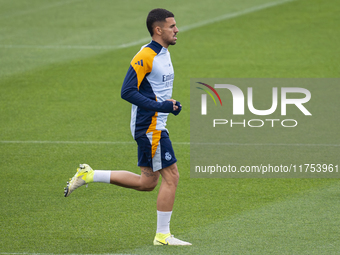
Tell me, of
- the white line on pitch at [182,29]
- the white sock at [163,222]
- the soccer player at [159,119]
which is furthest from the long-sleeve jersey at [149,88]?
the white line on pitch at [182,29]

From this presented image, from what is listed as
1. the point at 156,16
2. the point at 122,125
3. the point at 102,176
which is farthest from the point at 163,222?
the point at 122,125

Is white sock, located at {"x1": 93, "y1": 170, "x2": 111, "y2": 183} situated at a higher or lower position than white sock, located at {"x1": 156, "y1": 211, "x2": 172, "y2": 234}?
higher

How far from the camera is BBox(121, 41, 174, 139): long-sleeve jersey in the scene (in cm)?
531

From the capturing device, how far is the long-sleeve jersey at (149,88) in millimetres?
5312

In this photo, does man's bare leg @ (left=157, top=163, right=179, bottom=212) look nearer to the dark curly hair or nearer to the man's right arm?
the man's right arm

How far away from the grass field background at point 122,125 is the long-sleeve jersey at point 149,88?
1.11 meters

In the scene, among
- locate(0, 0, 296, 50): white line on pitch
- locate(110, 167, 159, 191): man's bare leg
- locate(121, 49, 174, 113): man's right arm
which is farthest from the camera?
locate(0, 0, 296, 50): white line on pitch

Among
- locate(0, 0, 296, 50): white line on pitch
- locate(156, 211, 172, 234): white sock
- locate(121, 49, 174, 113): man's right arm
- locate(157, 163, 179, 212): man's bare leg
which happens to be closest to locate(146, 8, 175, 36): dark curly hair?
locate(121, 49, 174, 113): man's right arm

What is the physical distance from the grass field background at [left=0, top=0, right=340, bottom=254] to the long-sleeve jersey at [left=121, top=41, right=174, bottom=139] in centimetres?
111

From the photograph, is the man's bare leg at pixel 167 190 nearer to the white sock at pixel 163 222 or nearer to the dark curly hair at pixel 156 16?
the white sock at pixel 163 222

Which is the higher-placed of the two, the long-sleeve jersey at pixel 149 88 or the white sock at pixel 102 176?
the long-sleeve jersey at pixel 149 88

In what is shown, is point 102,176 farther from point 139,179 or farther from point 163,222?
point 163,222

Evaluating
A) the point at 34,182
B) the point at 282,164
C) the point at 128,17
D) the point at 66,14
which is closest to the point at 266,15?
the point at 128,17

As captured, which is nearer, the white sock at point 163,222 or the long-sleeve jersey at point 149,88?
the long-sleeve jersey at point 149,88
